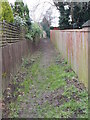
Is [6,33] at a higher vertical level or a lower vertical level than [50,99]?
higher

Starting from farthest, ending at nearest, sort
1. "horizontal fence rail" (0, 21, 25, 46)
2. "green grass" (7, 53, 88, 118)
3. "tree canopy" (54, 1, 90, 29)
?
"tree canopy" (54, 1, 90, 29), "horizontal fence rail" (0, 21, 25, 46), "green grass" (7, 53, 88, 118)

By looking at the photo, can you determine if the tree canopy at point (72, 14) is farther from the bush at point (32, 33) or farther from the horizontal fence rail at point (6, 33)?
the horizontal fence rail at point (6, 33)

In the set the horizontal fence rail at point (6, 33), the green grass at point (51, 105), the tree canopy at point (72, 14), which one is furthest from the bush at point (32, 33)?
the green grass at point (51, 105)

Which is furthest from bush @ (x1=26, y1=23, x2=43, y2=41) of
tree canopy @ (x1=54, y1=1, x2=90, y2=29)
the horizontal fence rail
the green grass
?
the green grass

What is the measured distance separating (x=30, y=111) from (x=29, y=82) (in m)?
2.13

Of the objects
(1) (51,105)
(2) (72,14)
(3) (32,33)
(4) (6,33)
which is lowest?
(1) (51,105)

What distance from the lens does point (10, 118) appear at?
133 inches

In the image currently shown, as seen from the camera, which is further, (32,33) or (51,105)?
(32,33)

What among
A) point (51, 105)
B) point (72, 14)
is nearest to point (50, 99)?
point (51, 105)

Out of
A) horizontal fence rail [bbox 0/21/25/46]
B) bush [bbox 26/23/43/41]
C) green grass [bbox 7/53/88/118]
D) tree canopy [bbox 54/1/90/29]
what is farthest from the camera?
tree canopy [bbox 54/1/90/29]

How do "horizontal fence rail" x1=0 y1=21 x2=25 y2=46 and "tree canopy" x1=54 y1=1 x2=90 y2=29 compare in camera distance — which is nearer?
"horizontal fence rail" x1=0 y1=21 x2=25 y2=46

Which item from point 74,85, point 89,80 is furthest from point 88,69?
point 74,85

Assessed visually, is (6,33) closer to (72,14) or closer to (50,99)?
(50,99)

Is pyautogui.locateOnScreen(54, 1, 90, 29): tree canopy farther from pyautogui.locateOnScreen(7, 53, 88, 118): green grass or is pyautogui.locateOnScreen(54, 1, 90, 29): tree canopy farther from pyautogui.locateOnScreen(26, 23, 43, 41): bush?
pyautogui.locateOnScreen(7, 53, 88, 118): green grass
